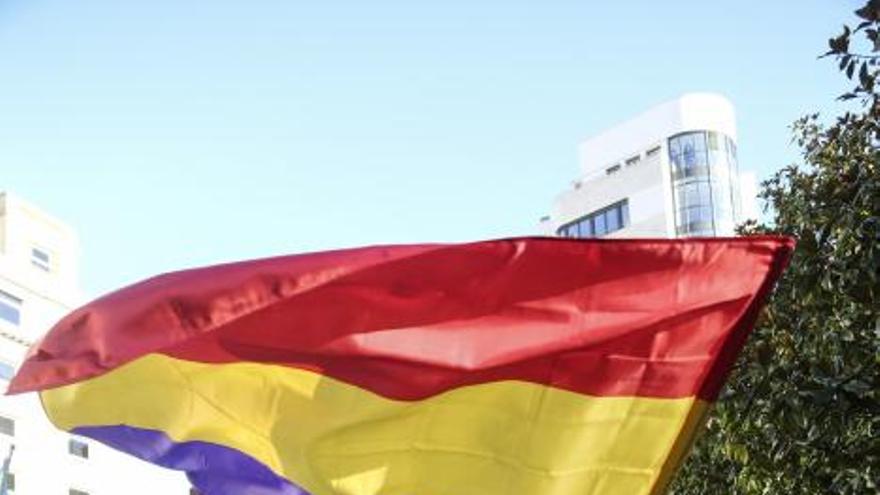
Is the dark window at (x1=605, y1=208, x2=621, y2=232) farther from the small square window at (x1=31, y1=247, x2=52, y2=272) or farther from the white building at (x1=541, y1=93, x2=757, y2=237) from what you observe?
the small square window at (x1=31, y1=247, x2=52, y2=272)

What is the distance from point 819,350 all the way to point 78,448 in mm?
39195

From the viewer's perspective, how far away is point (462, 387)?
6441 millimetres

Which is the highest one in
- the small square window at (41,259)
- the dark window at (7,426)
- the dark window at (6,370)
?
the small square window at (41,259)

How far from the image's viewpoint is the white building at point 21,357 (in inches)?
1790

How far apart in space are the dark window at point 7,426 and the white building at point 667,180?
2717 cm

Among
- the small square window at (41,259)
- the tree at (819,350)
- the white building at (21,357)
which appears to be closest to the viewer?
the tree at (819,350)

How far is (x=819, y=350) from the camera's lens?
1249 centimetres

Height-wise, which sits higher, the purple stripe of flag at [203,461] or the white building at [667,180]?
the white building at [667,180]

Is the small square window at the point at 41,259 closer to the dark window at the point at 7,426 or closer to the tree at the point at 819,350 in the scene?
the dark window at the point at 7,426

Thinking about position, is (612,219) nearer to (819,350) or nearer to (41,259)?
(41,259)

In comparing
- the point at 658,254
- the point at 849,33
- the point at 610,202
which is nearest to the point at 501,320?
the point at 658,254

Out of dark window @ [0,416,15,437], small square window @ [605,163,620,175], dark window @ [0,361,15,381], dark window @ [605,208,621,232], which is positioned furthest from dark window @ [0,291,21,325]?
small square window @ [605,163,620,175]

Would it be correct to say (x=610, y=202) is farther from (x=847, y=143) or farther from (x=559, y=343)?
(x=559, y=343)

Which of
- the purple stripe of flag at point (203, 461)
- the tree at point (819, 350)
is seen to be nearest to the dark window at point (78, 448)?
the tree at point (819, 350)
